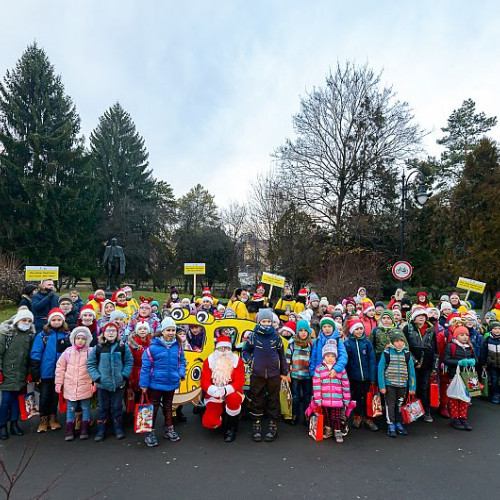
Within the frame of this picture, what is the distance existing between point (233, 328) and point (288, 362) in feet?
3.52

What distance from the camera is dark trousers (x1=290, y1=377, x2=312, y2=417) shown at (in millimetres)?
5500

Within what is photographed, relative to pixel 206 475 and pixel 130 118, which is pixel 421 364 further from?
pixel 130 118

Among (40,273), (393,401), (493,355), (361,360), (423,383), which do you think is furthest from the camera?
(40,273)

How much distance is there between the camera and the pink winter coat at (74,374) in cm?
483

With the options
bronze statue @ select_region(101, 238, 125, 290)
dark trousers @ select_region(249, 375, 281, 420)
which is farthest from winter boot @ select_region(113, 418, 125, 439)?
bronze statue @ select_region(101, 238, 125, 290)

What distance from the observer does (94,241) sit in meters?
32.8

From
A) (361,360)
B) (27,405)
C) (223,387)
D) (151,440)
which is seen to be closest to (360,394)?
(361,360)

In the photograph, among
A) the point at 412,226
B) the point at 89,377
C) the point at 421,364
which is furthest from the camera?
the point at 412,226

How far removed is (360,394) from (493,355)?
120 inches

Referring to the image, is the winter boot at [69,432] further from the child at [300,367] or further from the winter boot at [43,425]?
the child at [300,367]

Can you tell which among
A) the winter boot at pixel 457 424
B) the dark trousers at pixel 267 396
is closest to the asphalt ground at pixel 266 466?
the winter boot at pixel 457 424

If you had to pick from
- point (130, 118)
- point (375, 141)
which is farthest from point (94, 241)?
point (375, 141)

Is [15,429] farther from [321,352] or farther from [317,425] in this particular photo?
[321,352]

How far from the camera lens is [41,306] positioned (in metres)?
6.72
